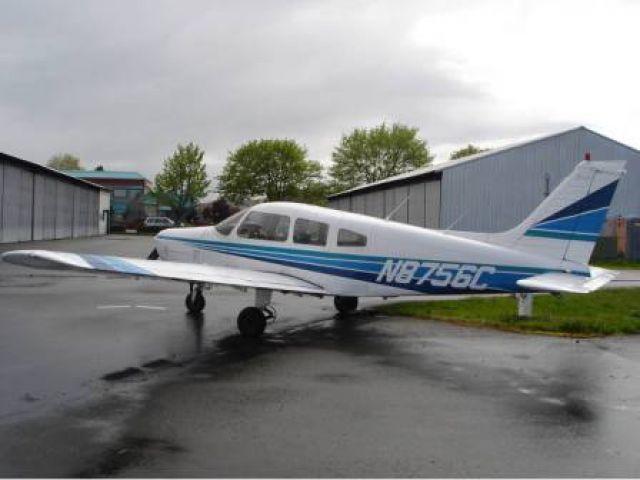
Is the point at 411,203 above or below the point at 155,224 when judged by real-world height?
above

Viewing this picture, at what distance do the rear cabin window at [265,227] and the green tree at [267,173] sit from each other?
238 feet

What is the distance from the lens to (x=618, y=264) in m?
32.8

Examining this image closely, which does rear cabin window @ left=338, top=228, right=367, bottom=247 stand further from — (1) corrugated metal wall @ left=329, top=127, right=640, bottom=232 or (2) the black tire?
(1) corrugated metal wall @ left=329, top=127, right=640, bottom=232

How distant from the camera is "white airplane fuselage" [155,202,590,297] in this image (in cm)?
1031

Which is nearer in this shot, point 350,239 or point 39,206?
point 350,239

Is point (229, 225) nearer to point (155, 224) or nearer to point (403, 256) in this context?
point (403, 256)

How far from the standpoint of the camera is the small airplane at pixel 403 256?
10.2 metres

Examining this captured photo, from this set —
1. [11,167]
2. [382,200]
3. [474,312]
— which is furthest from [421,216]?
[11,167]

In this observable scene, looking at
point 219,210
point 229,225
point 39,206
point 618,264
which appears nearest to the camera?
point 229,225

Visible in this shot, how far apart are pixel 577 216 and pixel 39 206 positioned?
42.3 metres

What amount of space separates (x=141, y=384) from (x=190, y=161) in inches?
3377

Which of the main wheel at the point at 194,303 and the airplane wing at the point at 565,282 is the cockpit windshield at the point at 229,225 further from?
the airplane wing at the point at 565,282

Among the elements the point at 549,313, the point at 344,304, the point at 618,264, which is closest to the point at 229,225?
the point at 344,304

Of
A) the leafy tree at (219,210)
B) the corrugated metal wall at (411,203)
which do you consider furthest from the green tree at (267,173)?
the corrugated metal wall at (411,203)
